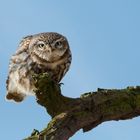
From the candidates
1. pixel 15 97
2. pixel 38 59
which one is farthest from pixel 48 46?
pixel 15 97

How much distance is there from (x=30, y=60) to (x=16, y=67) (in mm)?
423

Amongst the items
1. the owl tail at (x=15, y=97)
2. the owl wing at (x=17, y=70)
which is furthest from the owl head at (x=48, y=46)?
the owl tail at (x=15, y=97)

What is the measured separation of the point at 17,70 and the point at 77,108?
284cm

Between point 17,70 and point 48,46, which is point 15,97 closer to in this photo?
point 17,70

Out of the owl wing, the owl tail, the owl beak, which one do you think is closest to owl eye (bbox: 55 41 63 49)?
the owl beak

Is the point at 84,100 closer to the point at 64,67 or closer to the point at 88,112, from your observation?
the point at 88,112

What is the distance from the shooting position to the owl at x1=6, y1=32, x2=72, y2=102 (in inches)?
281

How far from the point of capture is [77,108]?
16.1ft

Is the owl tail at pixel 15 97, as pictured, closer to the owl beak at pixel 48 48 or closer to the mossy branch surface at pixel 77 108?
the owl beak at pixel 48 48

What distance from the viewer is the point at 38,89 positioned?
15.6 ft

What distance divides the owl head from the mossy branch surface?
193cm

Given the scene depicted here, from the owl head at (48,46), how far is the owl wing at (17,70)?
0.14m

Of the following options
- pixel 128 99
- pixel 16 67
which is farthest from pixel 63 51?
pixel 128 99

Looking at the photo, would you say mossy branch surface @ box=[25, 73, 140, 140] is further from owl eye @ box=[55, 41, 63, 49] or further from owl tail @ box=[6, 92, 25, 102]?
owl tail @ box=[6, 92, 25, 102]
